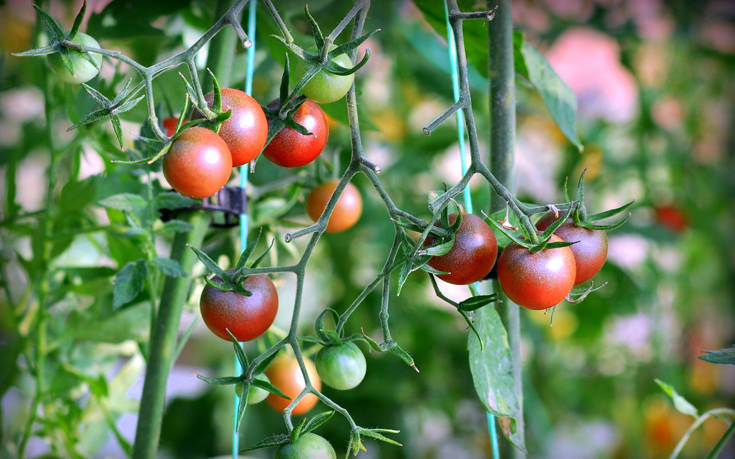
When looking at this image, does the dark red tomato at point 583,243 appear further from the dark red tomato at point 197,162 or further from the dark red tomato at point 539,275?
the dark red tomato at point 197,162

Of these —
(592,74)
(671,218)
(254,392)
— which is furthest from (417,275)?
(592,74)

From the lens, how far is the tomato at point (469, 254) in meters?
0.29

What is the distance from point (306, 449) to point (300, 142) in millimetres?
143

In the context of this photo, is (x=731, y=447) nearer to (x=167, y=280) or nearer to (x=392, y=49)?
(x=392, y=49)

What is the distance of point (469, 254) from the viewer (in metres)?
0.29

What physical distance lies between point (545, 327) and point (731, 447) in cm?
79

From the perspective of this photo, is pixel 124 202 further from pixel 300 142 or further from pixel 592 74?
pixel 592 74

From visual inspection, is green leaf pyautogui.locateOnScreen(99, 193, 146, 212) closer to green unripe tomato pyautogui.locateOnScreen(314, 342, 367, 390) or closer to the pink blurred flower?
green unripe tomato pyautogui.locateOnScreen(314, 342, 367, 390)

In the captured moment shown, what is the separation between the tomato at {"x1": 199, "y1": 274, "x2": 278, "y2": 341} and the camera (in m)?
0.32

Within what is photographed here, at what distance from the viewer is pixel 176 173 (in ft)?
0.90

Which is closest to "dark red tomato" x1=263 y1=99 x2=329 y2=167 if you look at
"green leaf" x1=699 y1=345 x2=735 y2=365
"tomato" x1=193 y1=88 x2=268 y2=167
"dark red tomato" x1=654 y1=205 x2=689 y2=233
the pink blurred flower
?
"tomato" x1=193 y1=88 x2=268 y2=167

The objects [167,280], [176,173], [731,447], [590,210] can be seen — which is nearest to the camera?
[176,173]

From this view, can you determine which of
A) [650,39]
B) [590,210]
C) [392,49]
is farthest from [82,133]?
[650,39]

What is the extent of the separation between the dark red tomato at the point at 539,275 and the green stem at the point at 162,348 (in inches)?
9.0
